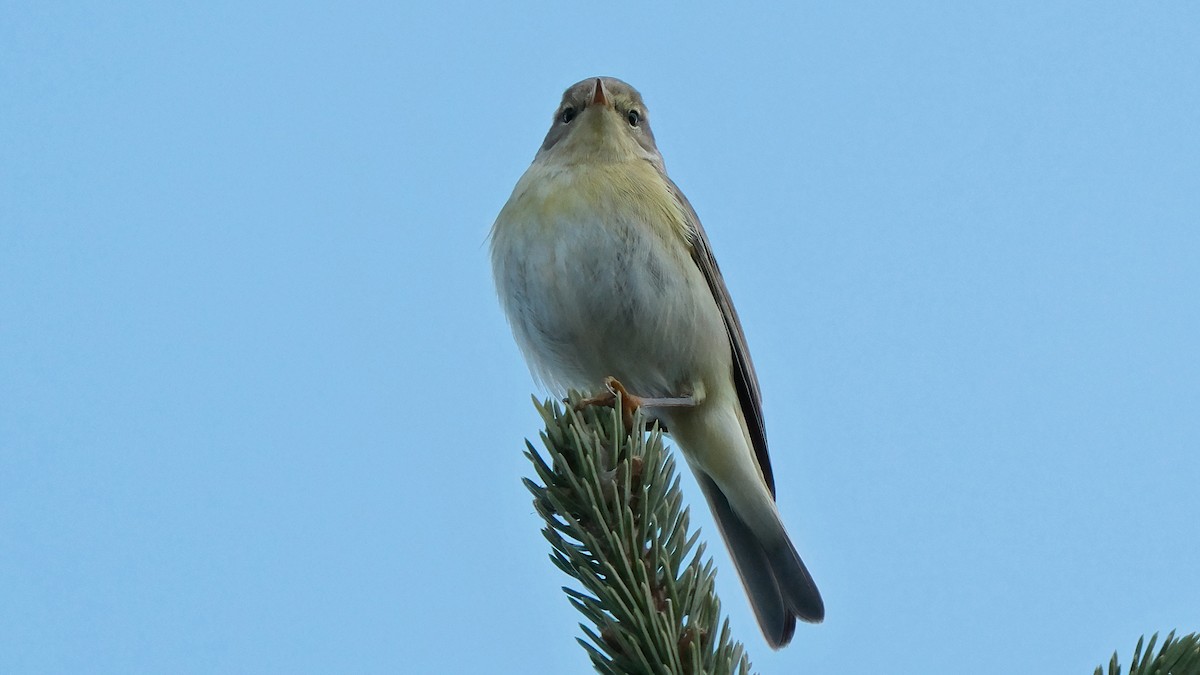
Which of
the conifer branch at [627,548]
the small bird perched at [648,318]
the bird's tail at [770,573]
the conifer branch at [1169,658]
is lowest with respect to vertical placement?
the conifer branch at [1169,658]

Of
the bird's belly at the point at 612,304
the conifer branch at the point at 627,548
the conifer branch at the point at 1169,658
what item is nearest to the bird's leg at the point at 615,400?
the conifer branch at the point at 627,548

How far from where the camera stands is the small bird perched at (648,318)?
Answer: 4746mm

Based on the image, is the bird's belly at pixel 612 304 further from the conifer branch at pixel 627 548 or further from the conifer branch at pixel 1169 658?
the conifer branch at pixel 1169 658

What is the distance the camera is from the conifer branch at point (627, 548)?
2.48 metres

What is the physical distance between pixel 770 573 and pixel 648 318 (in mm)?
1257

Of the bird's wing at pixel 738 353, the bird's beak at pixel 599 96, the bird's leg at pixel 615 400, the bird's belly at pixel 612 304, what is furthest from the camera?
the bird's beak at pixel 599 96

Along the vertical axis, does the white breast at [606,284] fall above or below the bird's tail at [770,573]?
above

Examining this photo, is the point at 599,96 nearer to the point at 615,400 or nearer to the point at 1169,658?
the point at 615,400

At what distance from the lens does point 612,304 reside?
4.73 metres

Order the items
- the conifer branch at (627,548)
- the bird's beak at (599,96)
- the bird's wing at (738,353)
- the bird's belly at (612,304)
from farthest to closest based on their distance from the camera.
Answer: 1. the bird's beak at (599,96)
2. the bird's wing at (738,353)
3. the bird's belly at (612,304)
4. the conifer branch at (627,548)

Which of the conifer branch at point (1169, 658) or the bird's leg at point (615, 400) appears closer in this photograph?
the conifer branch at point (1169, 658)

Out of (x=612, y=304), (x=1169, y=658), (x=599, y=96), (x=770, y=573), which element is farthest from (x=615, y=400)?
(x=599, y=96)

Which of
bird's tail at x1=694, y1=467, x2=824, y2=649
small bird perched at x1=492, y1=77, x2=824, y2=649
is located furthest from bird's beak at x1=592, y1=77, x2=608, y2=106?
bird's tail at x1=694, y1=467, x2=824, y2=649

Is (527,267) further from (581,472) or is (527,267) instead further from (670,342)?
(581,472)
